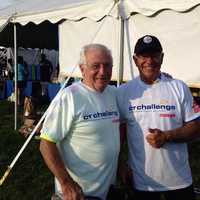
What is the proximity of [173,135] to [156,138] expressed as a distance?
109 mm

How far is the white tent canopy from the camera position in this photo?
5930 mm

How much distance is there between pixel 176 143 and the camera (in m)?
2.84

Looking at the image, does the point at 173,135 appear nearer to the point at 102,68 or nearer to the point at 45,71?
the point at 102,68

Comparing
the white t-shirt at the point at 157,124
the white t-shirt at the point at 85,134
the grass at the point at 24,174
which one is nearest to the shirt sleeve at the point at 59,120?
the white t-shirt at the point at 85,134

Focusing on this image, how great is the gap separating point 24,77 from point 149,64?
11.9 meters

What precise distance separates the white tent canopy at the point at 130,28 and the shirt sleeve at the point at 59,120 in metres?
3.48

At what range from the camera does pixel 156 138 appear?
9.01 feet

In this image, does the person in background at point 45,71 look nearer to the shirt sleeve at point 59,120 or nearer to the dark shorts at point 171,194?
the dark shorts at point 171,194

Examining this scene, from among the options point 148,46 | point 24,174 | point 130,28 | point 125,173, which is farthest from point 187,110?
point 130,28

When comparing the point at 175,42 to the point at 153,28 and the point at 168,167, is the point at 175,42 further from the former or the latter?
the point at 168,167

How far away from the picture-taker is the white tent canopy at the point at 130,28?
5930 millimetres

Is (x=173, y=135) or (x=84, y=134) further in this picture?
(x=173, y=135)

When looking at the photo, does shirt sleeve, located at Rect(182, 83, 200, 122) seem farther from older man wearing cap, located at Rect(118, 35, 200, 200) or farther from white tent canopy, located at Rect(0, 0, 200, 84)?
white tent canopy, located at Rect(0, 0, 200, 84)

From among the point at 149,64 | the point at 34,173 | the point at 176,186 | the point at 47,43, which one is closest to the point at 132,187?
the point at 176,186
